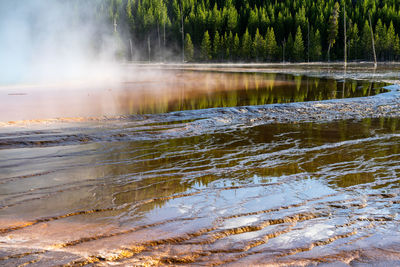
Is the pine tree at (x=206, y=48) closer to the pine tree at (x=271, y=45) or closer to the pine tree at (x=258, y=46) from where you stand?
the pine tree at (x=258, y=46)

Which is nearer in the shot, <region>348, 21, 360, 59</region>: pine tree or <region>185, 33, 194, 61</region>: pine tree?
<region>348, 21, 360, 59</region>: pine tree

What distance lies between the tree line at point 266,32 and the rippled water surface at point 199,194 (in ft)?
206

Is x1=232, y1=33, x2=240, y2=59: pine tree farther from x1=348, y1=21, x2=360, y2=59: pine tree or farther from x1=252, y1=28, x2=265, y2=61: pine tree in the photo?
x1=348, y1=21, x2=360, y2=59: pine tree

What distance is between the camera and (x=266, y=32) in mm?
86812

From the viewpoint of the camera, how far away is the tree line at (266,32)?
77.0 meters

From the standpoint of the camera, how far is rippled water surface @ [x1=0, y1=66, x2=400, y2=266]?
3357 mm

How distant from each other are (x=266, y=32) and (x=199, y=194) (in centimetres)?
8634

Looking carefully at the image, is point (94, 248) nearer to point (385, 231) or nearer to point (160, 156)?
point (385, 231)

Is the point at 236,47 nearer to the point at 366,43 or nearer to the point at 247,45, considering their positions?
the point at 247,45

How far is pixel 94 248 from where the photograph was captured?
3344mm

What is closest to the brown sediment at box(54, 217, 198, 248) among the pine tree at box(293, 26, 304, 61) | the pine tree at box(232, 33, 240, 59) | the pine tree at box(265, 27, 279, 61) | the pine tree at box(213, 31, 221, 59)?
the pine tree at box(293, 26, 304, 61)

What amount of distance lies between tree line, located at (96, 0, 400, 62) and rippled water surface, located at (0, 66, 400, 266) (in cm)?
6290

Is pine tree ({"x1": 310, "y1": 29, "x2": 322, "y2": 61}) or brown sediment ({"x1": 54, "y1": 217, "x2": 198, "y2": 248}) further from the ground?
pine tree ({"x1": 310, "y1": 29, "x2": 322, "y2": 61})

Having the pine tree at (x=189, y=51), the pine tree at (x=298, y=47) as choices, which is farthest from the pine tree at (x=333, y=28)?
the pine tree at (x=189, y=51)
